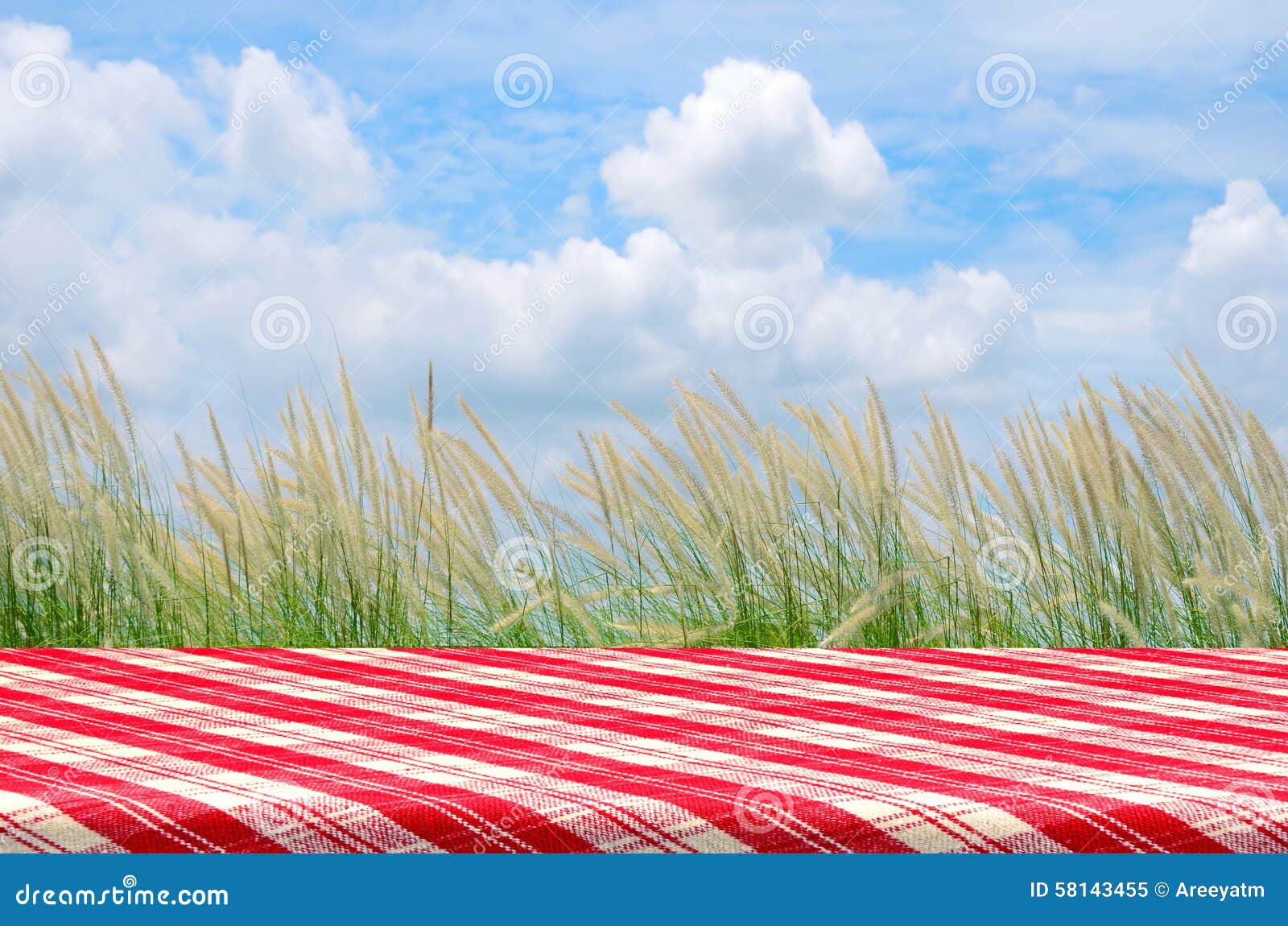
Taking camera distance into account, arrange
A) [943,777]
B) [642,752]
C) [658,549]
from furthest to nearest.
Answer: [658,549] → [642,752] → [943,777]

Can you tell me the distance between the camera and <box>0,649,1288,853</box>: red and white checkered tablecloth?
0.90 metres

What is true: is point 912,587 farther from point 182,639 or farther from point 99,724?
point 99,724

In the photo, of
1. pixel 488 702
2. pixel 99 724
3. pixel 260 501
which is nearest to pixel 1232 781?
pixel 488 702

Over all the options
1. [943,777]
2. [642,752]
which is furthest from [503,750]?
[943,777]

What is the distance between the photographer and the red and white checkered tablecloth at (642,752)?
0.90 meters

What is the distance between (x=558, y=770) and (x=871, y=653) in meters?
0.84

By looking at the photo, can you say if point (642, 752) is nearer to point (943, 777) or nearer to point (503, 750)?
point (503, 750)

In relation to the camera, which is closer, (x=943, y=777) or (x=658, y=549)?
(x=943, y=777)

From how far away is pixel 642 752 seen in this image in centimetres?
111

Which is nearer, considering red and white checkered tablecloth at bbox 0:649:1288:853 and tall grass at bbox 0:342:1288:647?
red and white checkered tablecloth at bbox 0:649:1288:853

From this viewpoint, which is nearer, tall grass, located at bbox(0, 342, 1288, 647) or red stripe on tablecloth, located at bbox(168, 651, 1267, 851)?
red stripe on tablecloth, located at bbox(168, 651, 1267, 851)

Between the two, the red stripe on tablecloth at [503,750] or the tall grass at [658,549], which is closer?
the red stripe on tablecloth at [503,750]
